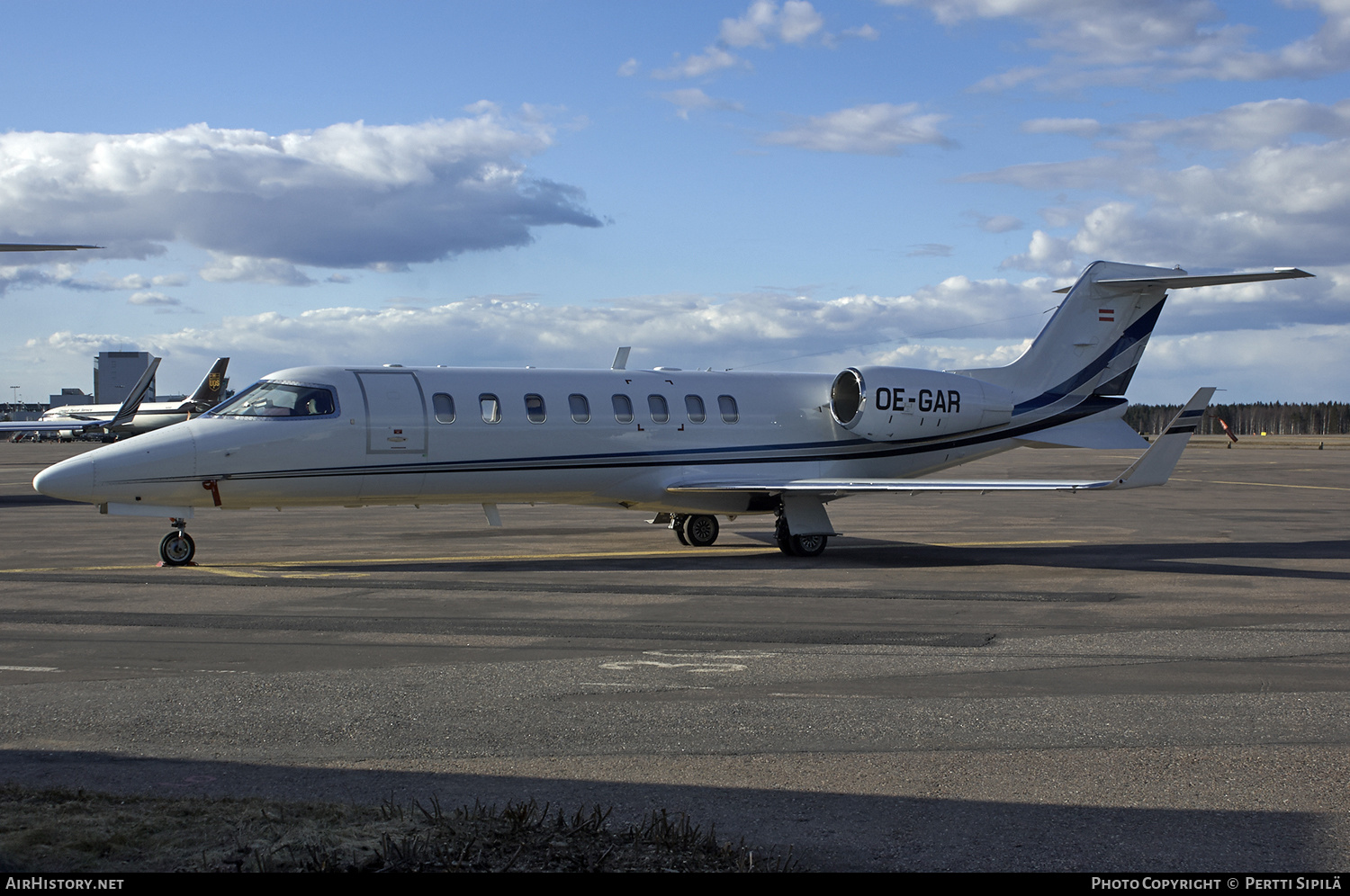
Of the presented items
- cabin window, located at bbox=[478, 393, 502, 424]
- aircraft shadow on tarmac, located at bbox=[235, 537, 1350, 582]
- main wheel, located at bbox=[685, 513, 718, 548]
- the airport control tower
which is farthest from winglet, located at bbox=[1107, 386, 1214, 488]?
the airport control tower

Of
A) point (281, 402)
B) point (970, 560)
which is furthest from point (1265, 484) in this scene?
point (281, 402)

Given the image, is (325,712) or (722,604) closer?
(325,712)

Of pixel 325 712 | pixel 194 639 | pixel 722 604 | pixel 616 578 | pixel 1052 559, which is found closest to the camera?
pixel 325 712

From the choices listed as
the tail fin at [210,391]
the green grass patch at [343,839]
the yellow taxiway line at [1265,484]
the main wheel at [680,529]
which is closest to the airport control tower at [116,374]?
the tail fin at [210,391]

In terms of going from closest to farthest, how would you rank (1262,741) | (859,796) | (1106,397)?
1. (859,796)
2. (1262,741)
3. (1106,397)

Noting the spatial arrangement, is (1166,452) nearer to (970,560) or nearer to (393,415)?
(970,560)

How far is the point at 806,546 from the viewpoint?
57.4ft

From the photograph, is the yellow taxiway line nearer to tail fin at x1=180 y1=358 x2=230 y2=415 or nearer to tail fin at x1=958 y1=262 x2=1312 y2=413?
tail fin at x1=958 y1=262 x2=1312 y2=413

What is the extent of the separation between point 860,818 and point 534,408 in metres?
12.4

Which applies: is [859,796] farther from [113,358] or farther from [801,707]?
[113,358]

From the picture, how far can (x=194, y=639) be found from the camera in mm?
9891

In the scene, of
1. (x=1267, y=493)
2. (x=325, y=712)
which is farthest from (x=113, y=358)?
(x=325, y=712)
